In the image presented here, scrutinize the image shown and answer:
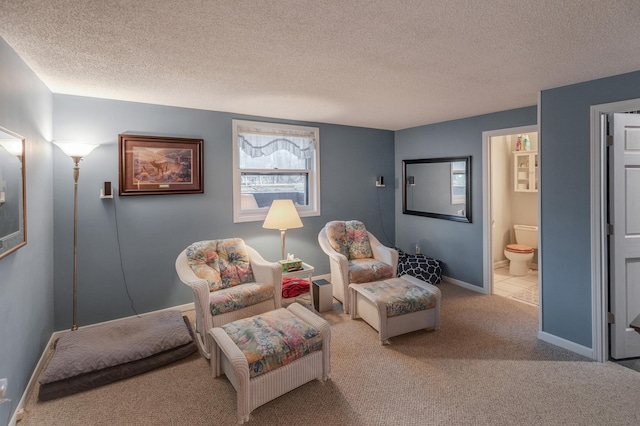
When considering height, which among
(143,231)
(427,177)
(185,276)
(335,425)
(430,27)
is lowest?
(335,425)

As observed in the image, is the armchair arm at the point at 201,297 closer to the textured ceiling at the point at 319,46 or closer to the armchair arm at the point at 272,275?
the armchair arm at the point at 272,275

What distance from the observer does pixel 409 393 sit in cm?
234

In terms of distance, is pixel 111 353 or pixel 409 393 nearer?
pixel 409 393

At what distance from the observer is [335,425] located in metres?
2.04

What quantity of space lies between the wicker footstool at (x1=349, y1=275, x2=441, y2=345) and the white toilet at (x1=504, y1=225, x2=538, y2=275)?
2620mm

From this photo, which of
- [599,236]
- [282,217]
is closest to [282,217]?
[282,217]

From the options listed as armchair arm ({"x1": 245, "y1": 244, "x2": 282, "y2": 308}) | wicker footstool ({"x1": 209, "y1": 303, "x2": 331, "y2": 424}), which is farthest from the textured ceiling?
wicker footstool ({"x1": 209, "y1": 303, "x2": 331, "y2": 424})

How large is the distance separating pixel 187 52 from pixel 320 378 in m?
2.52

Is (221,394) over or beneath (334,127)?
beneath

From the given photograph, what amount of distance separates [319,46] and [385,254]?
2.60m

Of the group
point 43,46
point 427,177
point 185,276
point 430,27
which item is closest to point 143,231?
point 185,276

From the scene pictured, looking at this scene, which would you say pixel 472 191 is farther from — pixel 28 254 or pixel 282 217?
pixel 28 254

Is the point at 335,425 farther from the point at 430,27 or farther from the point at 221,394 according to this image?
the point at 430,27

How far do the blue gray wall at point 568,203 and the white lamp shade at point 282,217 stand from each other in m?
2.57
